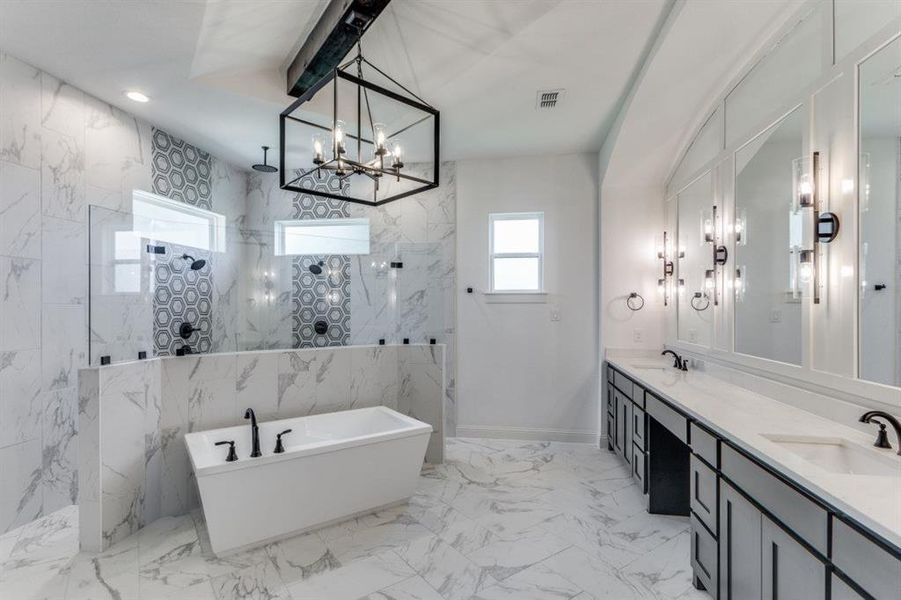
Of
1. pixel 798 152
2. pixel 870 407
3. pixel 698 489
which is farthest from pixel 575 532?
pixel 798 152

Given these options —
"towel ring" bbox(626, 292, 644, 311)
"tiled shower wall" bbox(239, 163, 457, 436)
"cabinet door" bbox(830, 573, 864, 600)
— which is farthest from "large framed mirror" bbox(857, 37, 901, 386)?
"tiled shower wall" bbox(239, 163, 457, 436)

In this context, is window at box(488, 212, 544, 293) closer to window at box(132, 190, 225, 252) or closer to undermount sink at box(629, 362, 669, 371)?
undermount sink at box(629, 362, 669, 371)

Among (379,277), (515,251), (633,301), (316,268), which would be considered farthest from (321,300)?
(633,301)

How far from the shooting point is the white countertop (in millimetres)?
1056

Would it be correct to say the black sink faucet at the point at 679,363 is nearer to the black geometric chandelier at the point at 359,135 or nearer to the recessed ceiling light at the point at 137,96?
the black geometric chandelier at the point at 359,135

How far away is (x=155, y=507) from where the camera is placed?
8.89 ft

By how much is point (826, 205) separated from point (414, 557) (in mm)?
2747

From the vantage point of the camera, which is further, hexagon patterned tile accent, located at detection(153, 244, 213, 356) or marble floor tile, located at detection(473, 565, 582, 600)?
hexagon patterned tile accent, located at detection(153, 244, 213, 356)

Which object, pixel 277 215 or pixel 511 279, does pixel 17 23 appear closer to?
pixel 277 215

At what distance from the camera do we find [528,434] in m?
4.27

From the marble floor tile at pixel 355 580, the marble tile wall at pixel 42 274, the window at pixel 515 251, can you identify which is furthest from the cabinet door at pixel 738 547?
the marble tile wall at pixel 42 274

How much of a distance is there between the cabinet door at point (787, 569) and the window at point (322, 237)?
133 inches

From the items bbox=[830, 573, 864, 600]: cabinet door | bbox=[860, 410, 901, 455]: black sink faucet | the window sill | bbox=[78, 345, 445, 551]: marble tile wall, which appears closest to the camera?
bbox=[830, 573, 864, 600]: cabinet door

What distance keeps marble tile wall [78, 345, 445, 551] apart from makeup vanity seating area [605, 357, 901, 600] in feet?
6.36
